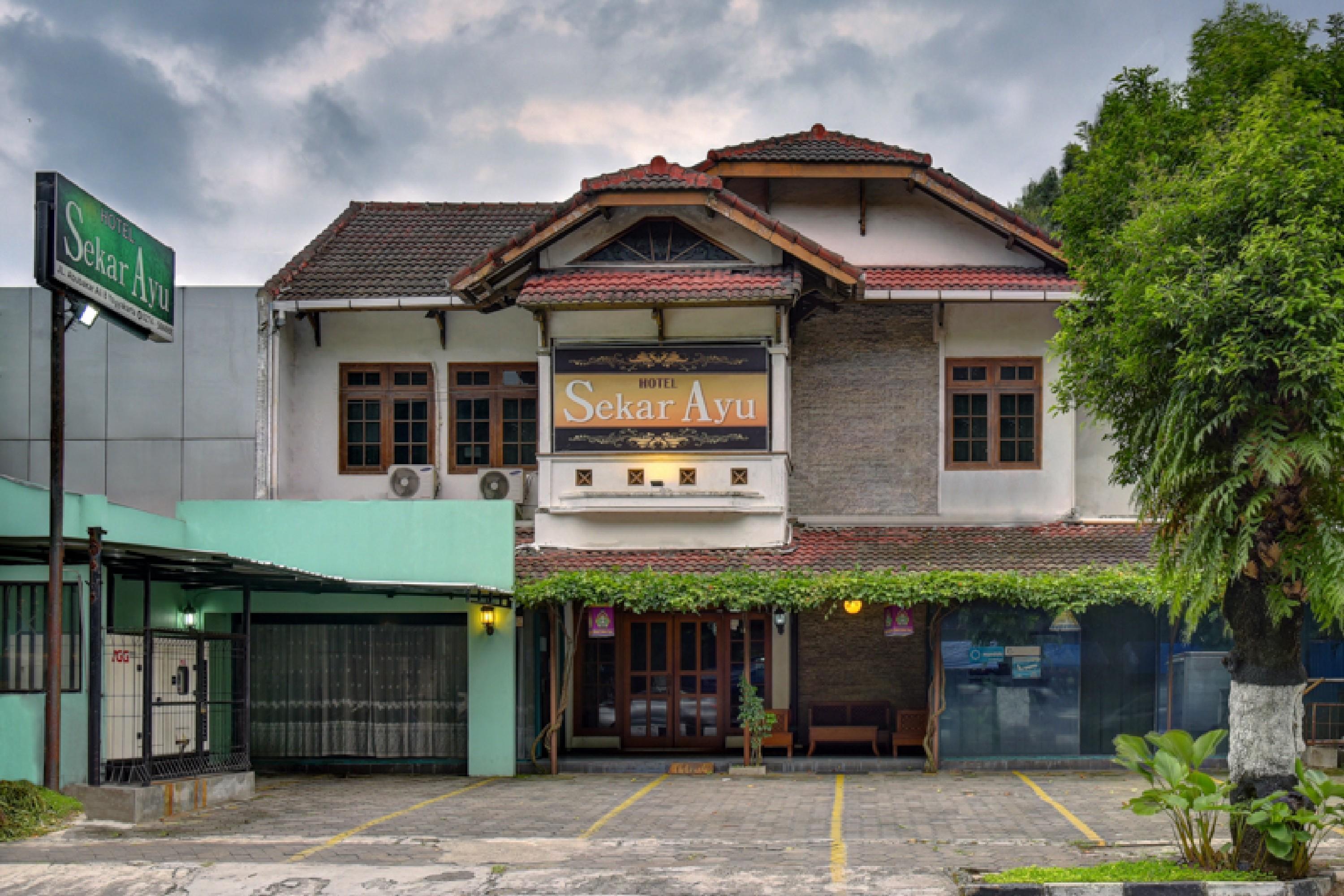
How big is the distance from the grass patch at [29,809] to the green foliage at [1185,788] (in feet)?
31.0

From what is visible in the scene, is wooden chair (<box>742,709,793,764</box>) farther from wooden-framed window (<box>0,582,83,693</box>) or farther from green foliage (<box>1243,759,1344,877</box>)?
green foliage (<box>1243,759,1344,877</box>)

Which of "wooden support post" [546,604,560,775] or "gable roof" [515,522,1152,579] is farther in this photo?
"wooden support post" [546,604,560,775]

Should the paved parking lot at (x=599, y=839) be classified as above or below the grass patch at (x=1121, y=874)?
below

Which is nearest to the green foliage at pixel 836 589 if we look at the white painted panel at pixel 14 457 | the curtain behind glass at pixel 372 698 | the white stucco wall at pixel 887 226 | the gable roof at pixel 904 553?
the gable roof at pixel 904 553

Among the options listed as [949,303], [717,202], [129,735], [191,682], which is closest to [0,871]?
[129,735]

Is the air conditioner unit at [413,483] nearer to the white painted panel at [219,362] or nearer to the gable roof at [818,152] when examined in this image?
the white painted panel at [219,362]

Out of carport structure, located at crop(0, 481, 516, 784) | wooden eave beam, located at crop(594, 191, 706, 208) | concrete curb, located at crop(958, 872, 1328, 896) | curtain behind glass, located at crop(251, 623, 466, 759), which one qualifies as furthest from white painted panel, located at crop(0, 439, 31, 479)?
concrete curb, located at crop(958, 872, 1328, 896)

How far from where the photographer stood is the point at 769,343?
17953mm

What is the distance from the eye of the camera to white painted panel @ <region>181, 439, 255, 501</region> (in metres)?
19.9

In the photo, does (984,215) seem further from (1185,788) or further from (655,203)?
(1185,788)

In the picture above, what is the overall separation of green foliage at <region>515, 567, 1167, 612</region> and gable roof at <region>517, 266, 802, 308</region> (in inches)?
142

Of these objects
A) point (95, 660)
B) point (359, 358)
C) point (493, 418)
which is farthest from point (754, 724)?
point (95, 660)

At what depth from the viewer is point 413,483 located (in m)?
19.0

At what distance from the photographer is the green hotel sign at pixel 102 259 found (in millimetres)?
12516
